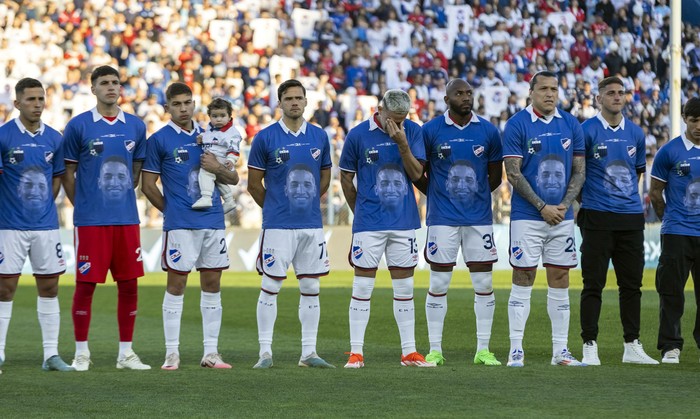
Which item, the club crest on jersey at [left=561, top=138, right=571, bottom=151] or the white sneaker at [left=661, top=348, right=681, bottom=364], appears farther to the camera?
the white sneaker at [left=661, top=348, right=681, bottom=364]

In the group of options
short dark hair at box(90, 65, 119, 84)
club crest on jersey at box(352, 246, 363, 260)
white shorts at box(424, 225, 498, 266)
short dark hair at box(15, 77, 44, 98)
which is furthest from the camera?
white shorts at box(424, 225, 498, 266)

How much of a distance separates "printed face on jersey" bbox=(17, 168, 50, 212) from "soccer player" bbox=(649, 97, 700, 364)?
5.40 m

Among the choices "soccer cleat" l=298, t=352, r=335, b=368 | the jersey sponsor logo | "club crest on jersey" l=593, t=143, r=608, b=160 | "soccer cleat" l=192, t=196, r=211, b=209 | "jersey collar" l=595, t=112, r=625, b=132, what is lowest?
"soccer cleat" l=298, t=352, r=335, b=368

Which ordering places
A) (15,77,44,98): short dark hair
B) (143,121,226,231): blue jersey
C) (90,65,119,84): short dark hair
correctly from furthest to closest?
(143,121,226,231): blue jersey < (15,77,44,98): short dark hair < (90,65,119,84): short dark hair

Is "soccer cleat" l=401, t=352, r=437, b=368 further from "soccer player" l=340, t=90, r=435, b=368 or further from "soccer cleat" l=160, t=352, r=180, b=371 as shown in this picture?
"soccer cleat" l=160, t=352, r=180, b=371

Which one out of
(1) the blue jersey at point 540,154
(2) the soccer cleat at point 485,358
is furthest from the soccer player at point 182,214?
(1) the blue jersey at point 540,154

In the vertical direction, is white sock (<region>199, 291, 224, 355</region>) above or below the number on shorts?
below

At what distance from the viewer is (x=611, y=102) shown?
10438 millimetres

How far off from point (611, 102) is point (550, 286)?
1699 millimetres

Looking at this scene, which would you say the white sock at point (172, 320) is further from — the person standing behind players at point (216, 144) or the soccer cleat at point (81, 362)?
the person standing behind players at point (216, 144)

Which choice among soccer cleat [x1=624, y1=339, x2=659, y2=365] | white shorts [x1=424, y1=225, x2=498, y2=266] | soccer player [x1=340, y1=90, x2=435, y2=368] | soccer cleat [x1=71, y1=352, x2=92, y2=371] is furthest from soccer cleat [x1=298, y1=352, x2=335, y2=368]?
soccer cleat [x1=624, y1=339, x2=659, y2=365]

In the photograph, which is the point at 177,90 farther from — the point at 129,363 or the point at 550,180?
the point at 550,180

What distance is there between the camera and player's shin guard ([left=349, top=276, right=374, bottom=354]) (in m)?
10.2

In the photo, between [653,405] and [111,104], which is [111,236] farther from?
[653,405]
